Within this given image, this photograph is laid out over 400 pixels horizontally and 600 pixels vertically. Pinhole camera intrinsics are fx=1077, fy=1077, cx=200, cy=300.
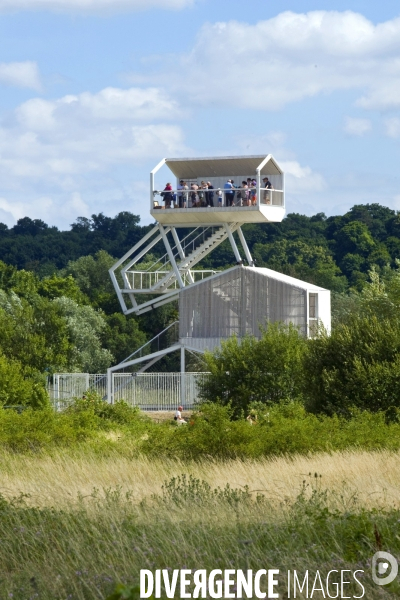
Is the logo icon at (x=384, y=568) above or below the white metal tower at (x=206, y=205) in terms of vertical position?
below

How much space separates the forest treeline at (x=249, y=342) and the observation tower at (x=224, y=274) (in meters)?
3.75

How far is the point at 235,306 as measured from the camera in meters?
52.5

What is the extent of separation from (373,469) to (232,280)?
34.2 meters

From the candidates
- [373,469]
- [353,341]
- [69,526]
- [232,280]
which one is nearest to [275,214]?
[232,280]

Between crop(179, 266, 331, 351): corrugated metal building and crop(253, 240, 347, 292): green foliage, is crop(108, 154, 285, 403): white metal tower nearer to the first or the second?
crop(179, 266, 331, 351): corrugated metal building

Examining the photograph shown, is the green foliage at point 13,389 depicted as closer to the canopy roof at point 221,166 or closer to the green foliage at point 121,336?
the canopy roof at point 221,166

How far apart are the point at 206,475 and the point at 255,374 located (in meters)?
21.9

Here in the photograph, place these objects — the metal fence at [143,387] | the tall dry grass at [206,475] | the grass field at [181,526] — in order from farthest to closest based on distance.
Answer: the metal fence at [143,387] < the tall dry grass at [206,475] < the grass field at [181,526]

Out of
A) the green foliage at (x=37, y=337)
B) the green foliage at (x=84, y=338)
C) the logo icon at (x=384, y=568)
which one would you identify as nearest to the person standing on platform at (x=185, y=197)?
the green foliage at (x=37, y=337)

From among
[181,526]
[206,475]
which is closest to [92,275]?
[206,475]

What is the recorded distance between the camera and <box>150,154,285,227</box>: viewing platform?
51656 millimetres

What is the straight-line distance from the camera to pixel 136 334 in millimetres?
73750

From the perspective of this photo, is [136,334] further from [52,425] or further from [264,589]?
[264,589]

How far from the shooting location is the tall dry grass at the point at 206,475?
1616 cm
